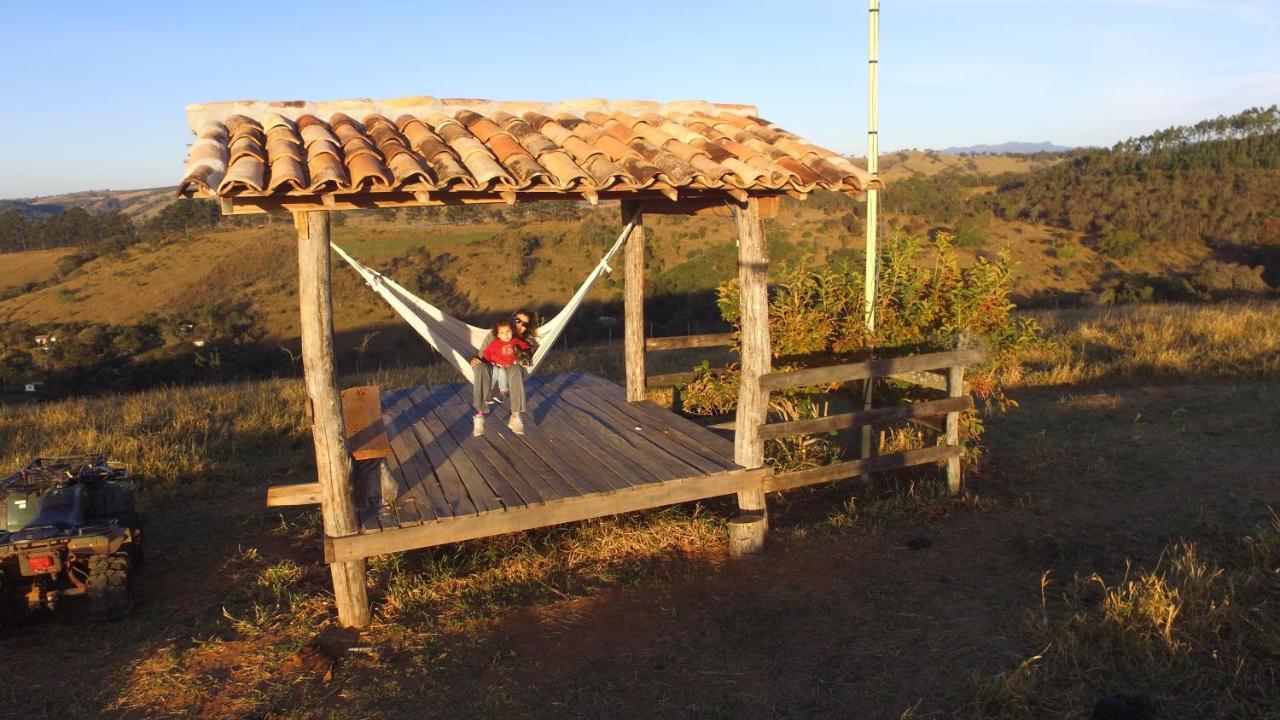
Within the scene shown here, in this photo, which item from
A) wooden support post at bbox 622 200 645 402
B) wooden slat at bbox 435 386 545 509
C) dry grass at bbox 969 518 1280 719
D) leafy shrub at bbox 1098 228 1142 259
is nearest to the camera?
dry grass at bbox 969 518 1280 719

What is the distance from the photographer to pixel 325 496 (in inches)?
183

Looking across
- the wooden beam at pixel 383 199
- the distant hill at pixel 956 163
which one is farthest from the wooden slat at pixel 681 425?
the distant hill at pixel 956 163

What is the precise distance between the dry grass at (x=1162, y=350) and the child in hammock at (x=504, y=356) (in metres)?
6.59

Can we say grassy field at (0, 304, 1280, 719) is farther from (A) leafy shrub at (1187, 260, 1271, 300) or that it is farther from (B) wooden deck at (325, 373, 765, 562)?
(A) leafy shrub at (1187, 260, 1271, 300)

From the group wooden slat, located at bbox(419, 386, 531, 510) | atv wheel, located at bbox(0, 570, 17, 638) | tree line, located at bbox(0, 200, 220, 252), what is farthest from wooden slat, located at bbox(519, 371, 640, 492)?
tree line, located at bbox(0, 200, 220, 252)

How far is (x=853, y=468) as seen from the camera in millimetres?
6086

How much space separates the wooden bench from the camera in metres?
5.07

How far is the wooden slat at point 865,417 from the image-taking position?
562 centimetres

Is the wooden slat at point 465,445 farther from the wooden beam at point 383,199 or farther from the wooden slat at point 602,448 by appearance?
the wooden beam at point 383,199

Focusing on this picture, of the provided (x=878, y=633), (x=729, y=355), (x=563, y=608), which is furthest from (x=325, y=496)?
(x=729, y=355)

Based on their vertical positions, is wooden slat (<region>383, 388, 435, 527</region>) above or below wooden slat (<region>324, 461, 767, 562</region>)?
above

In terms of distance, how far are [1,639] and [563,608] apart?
124 inches

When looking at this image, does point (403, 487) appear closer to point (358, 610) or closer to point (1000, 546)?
point (358, 610)

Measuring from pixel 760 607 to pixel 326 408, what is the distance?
2.68 meters
